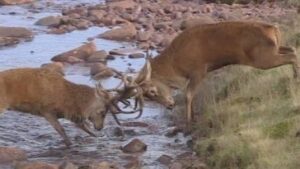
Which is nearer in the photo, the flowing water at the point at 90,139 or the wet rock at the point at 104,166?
the wet rock at the point at 104,166

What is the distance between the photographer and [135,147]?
551 inches

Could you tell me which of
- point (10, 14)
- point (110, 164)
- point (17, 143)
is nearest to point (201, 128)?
point (110, 164)

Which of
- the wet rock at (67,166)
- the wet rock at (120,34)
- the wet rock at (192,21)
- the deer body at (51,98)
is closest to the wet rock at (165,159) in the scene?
the wet rock at (67,166)

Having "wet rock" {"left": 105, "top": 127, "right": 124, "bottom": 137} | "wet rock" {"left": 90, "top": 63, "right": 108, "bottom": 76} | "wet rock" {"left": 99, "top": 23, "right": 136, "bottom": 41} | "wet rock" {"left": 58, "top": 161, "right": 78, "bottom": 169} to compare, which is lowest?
"wet rock" {"left": 99, "top": 23, "right": 136, "bottom": 41}

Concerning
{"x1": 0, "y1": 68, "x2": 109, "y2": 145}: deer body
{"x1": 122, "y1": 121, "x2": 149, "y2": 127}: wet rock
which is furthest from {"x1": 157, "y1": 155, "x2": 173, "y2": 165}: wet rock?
{"x1": 122, "y1": 121, "x2": 149, "y2": 127}: wet rock

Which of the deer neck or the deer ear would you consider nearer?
the deer ear

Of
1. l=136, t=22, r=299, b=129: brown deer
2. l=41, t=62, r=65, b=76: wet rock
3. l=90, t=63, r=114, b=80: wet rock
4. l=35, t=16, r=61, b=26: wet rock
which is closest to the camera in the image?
l=136, t=22, r=299, b=129: brown deer

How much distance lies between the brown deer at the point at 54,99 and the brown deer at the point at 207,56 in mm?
770

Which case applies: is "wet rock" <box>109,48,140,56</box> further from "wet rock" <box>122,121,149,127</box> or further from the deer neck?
the deer neck

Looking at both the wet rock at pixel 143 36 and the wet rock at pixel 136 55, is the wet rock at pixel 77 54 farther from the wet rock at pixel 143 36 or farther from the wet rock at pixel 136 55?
the wet rock at pixel 143 36

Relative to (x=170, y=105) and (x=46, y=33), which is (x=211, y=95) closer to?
(x=170, y=105)

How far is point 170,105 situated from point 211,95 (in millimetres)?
981

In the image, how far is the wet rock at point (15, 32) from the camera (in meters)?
24.8

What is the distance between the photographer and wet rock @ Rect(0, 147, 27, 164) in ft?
43.1
